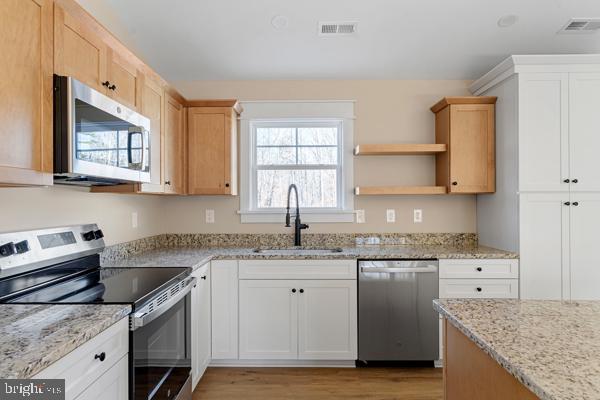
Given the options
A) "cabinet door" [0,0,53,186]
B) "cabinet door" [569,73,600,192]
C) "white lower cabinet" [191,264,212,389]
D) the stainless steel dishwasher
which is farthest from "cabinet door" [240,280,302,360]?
"cabinet door" [569,73,600,192]

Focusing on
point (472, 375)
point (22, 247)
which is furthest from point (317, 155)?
point (472, 375)

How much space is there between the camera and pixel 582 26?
274cm

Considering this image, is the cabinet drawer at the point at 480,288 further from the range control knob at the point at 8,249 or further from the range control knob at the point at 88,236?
the range control knob at the point at 8,249

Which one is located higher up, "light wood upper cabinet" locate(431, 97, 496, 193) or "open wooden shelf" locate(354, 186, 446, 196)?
"light wood upper cabinet" locate(431, 97, 496, 193)

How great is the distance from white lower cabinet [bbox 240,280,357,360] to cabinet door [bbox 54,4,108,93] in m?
1.66

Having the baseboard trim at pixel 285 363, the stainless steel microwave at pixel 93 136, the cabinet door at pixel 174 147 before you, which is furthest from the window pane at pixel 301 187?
the stainless steel microwave at pixel 93 136

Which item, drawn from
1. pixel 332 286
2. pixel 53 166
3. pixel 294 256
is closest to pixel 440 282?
pixel 332 286

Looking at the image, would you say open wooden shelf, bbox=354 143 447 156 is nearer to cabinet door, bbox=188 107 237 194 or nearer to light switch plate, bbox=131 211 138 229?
cabinet door, bbox=188 107 237 194

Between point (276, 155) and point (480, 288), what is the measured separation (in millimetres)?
2053

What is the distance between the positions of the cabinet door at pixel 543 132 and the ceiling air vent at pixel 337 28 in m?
1.30

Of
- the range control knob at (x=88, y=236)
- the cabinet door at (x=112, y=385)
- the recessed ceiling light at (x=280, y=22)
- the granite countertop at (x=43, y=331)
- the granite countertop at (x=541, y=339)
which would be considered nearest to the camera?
the granite countertop at (x=541, y=339)

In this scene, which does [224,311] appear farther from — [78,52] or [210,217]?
[78,52]

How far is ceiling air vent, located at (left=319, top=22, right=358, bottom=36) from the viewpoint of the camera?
270 cm

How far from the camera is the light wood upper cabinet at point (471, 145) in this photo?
2912mm
